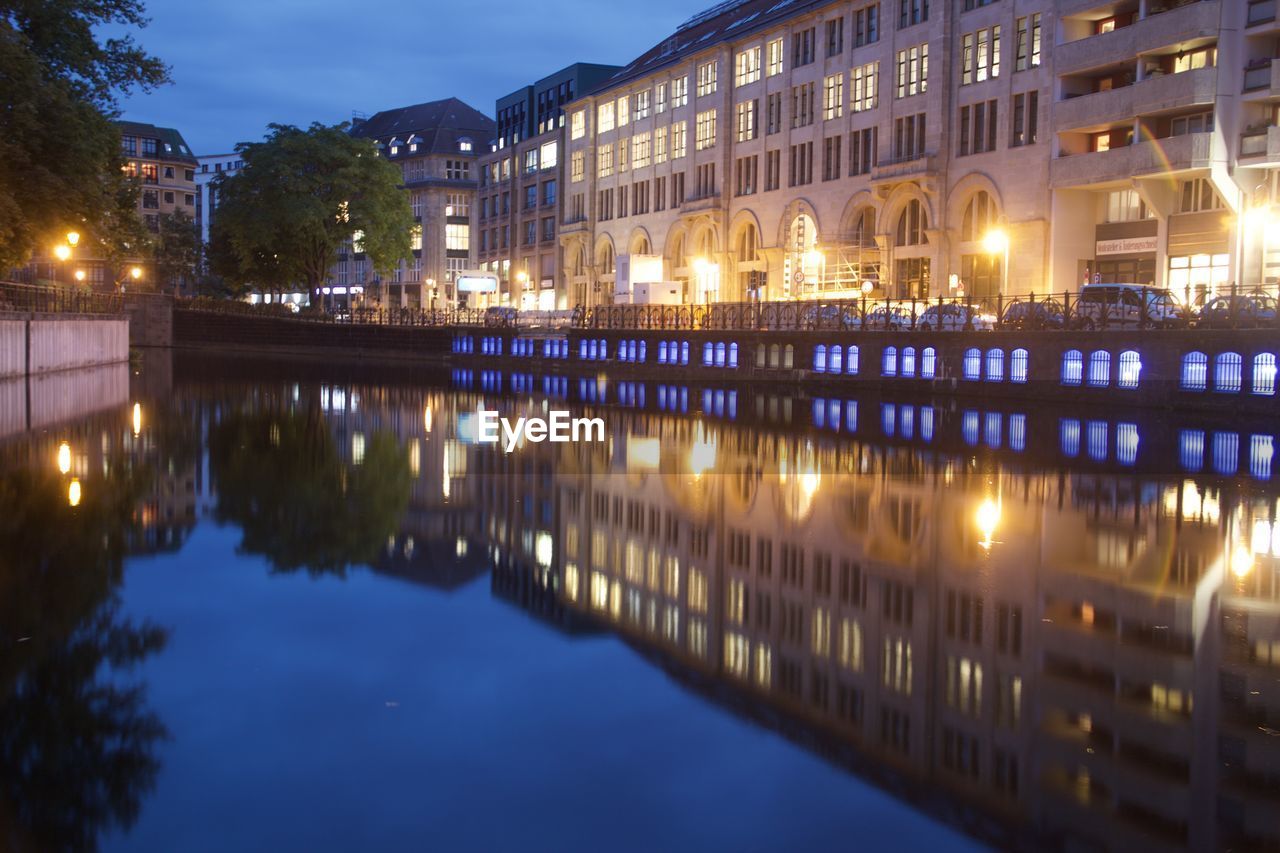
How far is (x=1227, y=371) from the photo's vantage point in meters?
33.6

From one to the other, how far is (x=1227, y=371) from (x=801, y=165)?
126ft

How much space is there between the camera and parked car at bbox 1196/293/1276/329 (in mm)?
33250

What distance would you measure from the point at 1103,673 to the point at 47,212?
3355cm

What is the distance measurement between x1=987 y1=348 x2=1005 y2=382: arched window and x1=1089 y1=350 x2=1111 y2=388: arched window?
346 cm

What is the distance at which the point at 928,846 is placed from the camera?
6.25 metres

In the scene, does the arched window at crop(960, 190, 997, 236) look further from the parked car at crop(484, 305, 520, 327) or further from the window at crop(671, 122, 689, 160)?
the parked car at crop(484, 305, 520, 327)

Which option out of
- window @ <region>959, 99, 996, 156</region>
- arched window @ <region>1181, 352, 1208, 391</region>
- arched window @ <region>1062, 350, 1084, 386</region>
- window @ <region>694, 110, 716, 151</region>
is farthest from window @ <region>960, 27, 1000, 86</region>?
arched window @ <region>1181, 352, 1208, 391</region>

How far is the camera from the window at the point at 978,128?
55.3 meters

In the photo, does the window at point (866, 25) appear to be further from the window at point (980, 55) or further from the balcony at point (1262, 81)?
the balcony at point (1262, 81)

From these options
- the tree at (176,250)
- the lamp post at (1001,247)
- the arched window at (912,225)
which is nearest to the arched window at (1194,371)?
the lamp post at (1001,247)

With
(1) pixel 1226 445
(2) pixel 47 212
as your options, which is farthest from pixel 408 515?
(2) pixel 47 212

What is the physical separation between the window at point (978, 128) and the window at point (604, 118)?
40423mm

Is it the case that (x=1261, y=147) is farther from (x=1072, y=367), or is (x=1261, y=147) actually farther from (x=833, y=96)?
(x=833, y=96)

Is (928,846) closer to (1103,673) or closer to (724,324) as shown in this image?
(1103,673)
